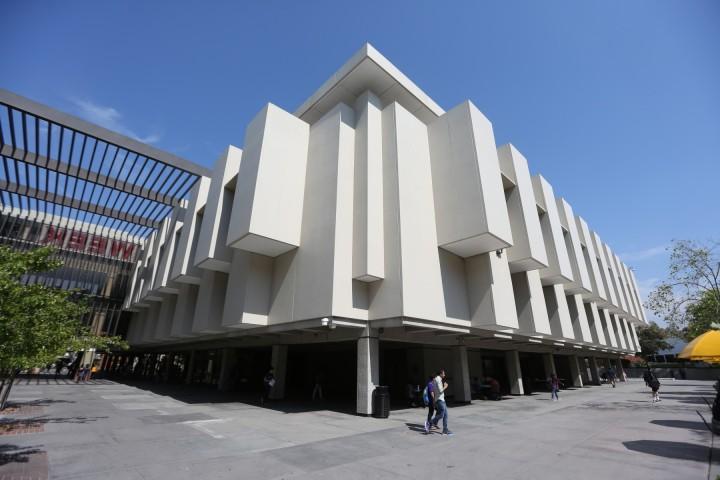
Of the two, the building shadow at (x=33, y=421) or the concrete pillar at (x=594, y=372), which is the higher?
the concrete pillar at (x=594, y=372)

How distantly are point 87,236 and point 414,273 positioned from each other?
4384cm

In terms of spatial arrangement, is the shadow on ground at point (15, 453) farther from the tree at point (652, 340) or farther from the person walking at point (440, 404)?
the tree at point (652, 340)

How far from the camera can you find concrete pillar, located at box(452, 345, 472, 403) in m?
18.7

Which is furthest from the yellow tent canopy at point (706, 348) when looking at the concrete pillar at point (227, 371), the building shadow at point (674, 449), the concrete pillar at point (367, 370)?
the concrete pillar at point (227, 371)

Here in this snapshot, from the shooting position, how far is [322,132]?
17547mm

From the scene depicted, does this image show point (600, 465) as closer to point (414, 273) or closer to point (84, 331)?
point (414, 273)

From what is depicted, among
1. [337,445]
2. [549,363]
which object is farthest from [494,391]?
[337,445]

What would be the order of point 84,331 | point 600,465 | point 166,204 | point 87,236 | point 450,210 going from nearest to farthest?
point 600,465 < point 84,331 < point 450,210 < point 166,204 < point 87,236

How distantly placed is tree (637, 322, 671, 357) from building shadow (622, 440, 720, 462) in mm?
71991

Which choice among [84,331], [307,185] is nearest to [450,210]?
[307,185]

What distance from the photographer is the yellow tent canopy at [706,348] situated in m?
8.44

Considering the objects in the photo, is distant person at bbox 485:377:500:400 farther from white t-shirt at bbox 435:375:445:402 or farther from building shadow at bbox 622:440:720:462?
white t-shirt at bbox 435:375:445:402

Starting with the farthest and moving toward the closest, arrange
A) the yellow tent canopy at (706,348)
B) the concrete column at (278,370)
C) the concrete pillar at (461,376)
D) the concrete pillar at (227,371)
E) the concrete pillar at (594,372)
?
the concrete pillar at (594,372) < the concrete pillar at (227,371) < the concrete column at (278,370) < the concrete pillar at (461,376) < the yellow tent canopy at (706,348)

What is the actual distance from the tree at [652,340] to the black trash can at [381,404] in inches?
2883
